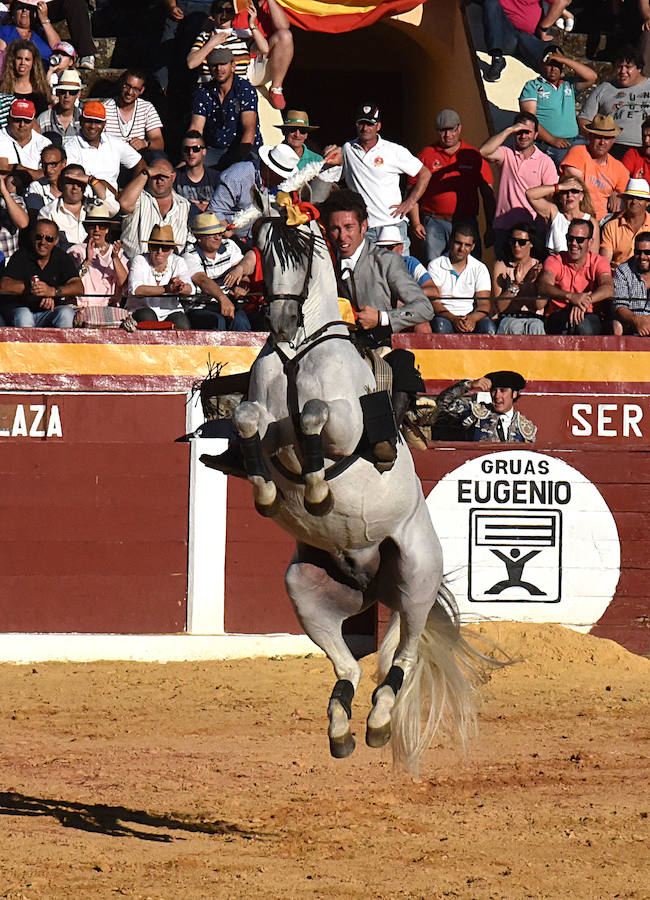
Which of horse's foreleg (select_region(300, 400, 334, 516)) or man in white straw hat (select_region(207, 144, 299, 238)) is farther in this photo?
man in white straw hat (select_region(207, 144, 299, 238))

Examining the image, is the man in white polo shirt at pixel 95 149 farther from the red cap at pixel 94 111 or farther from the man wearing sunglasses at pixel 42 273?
the man wearing sunglasses at pixel 42 273

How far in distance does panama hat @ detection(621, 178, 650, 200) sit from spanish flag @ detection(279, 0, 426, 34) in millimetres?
3784

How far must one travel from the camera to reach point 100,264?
10.8 meters

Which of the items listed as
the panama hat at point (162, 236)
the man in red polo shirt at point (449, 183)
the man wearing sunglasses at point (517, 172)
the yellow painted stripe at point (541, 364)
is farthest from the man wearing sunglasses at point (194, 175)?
the man wearing sunglasses at point (517, 172)

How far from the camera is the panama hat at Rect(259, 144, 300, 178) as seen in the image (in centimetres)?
1131

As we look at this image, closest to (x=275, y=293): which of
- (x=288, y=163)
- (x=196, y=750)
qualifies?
(x=196, y=750)

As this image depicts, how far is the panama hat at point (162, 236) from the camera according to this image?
1059 centimetres

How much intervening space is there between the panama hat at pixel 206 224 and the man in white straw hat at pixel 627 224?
3.49 m

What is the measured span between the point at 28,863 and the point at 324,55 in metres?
12.6

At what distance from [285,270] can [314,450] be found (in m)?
0.69

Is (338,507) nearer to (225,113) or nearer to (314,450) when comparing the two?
(314,450)

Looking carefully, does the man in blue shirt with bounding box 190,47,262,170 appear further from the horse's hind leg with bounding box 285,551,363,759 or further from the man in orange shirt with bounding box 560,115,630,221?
the horse's hind leg with bounding box 285,551,363,759

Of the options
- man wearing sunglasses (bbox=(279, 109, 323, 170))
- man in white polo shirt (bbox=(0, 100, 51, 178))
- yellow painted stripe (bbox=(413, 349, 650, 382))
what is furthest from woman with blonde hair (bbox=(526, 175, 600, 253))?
man in white polo shirt (bbox=(0, 100, 51, 178))

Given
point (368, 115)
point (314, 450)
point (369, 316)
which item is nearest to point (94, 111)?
point (368, 115)
